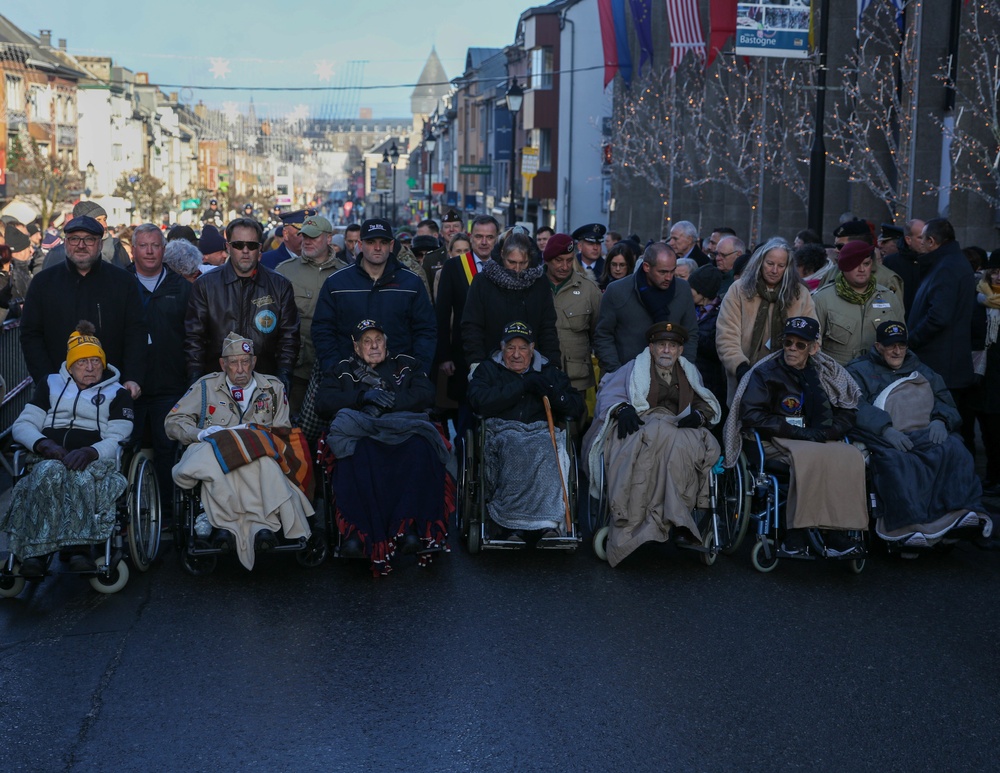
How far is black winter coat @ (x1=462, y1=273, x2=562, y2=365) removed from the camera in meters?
9.69

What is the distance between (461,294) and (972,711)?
5.71 metres

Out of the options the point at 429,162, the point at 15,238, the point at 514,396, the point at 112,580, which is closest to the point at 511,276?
the point at 514,396

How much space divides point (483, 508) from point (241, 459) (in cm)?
166

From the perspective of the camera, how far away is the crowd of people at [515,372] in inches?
321

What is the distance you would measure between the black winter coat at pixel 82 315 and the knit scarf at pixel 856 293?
5.03 meters

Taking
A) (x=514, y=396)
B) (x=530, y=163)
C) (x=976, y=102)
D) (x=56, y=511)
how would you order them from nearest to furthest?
(x=56, y=511)
(x=514, y=396)
(x=976, y=102)
(x=530, y=163)

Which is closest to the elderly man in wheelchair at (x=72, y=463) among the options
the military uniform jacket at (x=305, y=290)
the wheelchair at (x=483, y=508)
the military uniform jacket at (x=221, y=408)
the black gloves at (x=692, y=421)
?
the military uniform jacket at (x=221, y=408)

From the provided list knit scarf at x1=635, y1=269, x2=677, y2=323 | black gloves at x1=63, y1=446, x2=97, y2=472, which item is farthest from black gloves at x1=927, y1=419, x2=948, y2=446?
black gloves at x1=63, y1=446, x2=97, y2=472

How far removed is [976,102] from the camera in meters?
20.6

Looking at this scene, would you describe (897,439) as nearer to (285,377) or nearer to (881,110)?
(285,377)

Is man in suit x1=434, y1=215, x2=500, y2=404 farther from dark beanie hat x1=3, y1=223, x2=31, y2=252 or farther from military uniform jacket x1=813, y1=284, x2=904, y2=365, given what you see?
dark beanie hat x1=3, y1=223, x2=31, y2=252

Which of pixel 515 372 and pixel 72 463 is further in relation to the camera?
pixel 515 372

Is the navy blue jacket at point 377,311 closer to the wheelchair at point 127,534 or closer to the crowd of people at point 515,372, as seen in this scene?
the crowd of people at point 515,372

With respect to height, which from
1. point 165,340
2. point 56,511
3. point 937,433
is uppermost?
point 165,340
